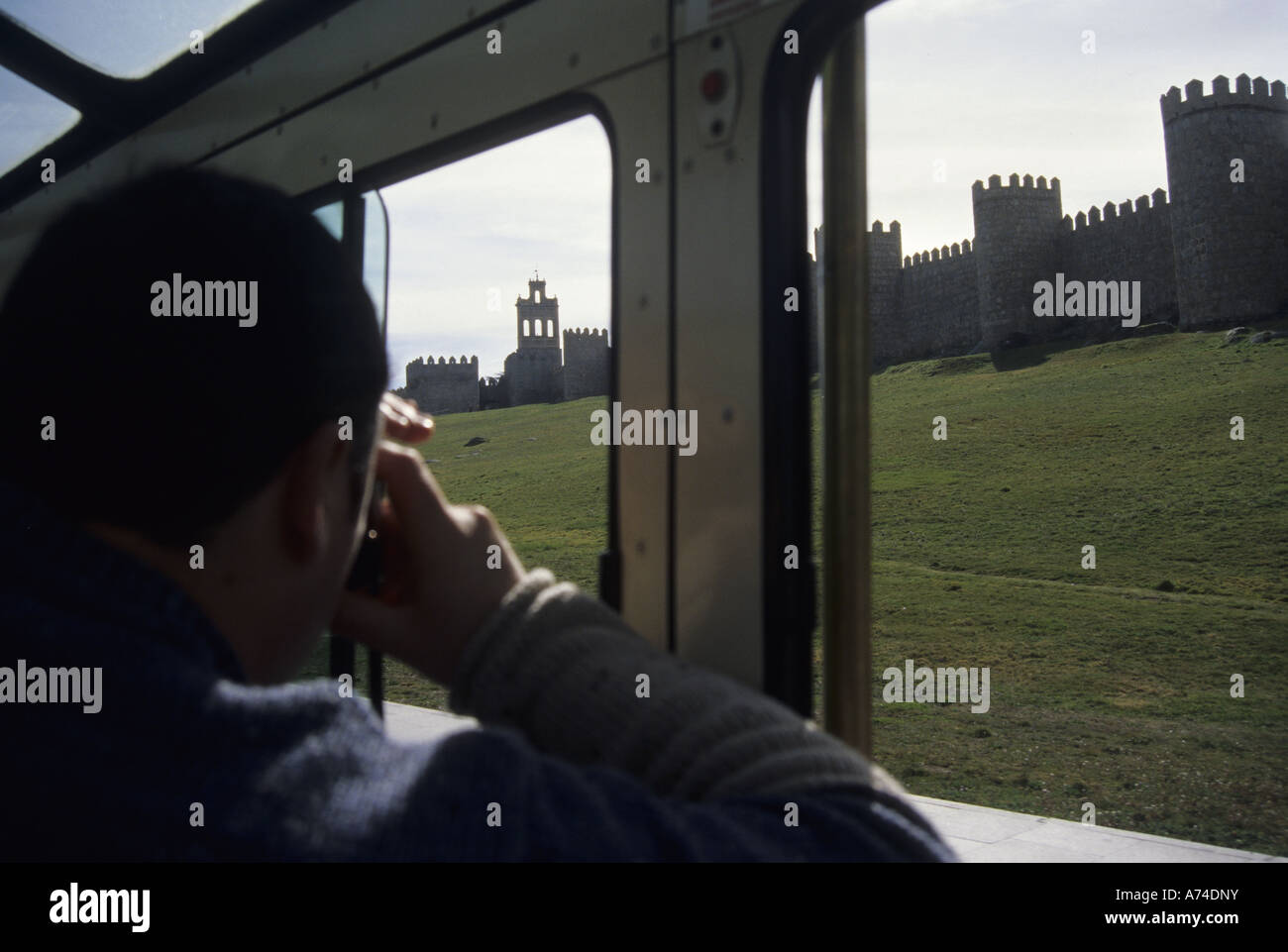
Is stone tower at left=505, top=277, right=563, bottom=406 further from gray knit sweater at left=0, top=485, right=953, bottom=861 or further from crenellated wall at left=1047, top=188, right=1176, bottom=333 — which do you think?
gray knit sweater at left=0, top=485, right=953, bottom=861

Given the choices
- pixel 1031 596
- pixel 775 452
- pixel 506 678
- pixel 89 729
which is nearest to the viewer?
pixel 89 729

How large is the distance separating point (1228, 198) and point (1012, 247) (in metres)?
5.90

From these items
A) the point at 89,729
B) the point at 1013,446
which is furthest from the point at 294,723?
the point at 1013,446

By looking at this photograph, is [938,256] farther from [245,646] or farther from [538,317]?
[245,646]

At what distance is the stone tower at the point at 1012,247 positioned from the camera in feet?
93.4

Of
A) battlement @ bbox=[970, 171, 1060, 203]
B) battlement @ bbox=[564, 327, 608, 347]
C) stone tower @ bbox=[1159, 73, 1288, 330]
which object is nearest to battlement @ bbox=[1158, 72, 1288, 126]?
stone tower @ bbox=[1159, 73, 1288, 330]

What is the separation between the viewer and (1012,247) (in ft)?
96.0

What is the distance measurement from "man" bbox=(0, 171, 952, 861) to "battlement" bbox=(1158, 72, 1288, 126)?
98.8ft

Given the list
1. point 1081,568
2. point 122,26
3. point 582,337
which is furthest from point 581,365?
point 122,26

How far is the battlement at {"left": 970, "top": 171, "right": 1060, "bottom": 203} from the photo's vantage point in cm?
2972

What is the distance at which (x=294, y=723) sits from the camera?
28.7 inches

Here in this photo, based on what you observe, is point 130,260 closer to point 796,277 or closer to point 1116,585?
point 796,277

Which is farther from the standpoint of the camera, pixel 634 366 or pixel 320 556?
pixel 634 366
